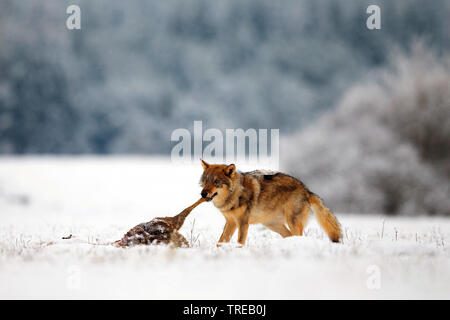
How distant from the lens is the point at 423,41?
19312 mm

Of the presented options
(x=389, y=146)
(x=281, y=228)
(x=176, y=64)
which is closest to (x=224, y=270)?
(x=281, y=228)

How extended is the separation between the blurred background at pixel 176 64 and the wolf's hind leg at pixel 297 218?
16.0m

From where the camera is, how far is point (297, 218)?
19.4 ft

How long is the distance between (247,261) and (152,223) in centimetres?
154

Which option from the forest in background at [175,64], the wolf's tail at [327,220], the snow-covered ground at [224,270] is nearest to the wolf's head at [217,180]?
the snow-covered ground at [224,270]

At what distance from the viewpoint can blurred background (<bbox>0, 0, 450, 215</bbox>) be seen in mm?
37844

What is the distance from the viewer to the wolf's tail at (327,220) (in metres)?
5.95

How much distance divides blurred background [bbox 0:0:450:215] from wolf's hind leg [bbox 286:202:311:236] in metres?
16.0

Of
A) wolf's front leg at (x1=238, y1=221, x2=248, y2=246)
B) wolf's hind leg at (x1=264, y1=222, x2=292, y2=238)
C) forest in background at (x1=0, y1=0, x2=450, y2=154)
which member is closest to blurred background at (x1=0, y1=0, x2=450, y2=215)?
forest in background at (x1=0, y1=0, x2=450, y2=154)

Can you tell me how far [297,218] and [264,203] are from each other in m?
0.46

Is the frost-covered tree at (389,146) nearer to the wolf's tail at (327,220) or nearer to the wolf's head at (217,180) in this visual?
the wolf's tail at (327,220)

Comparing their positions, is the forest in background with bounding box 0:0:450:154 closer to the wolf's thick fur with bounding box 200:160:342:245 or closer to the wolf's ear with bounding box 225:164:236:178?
the wolf's thick fur with bounding box 200:160:342:245
